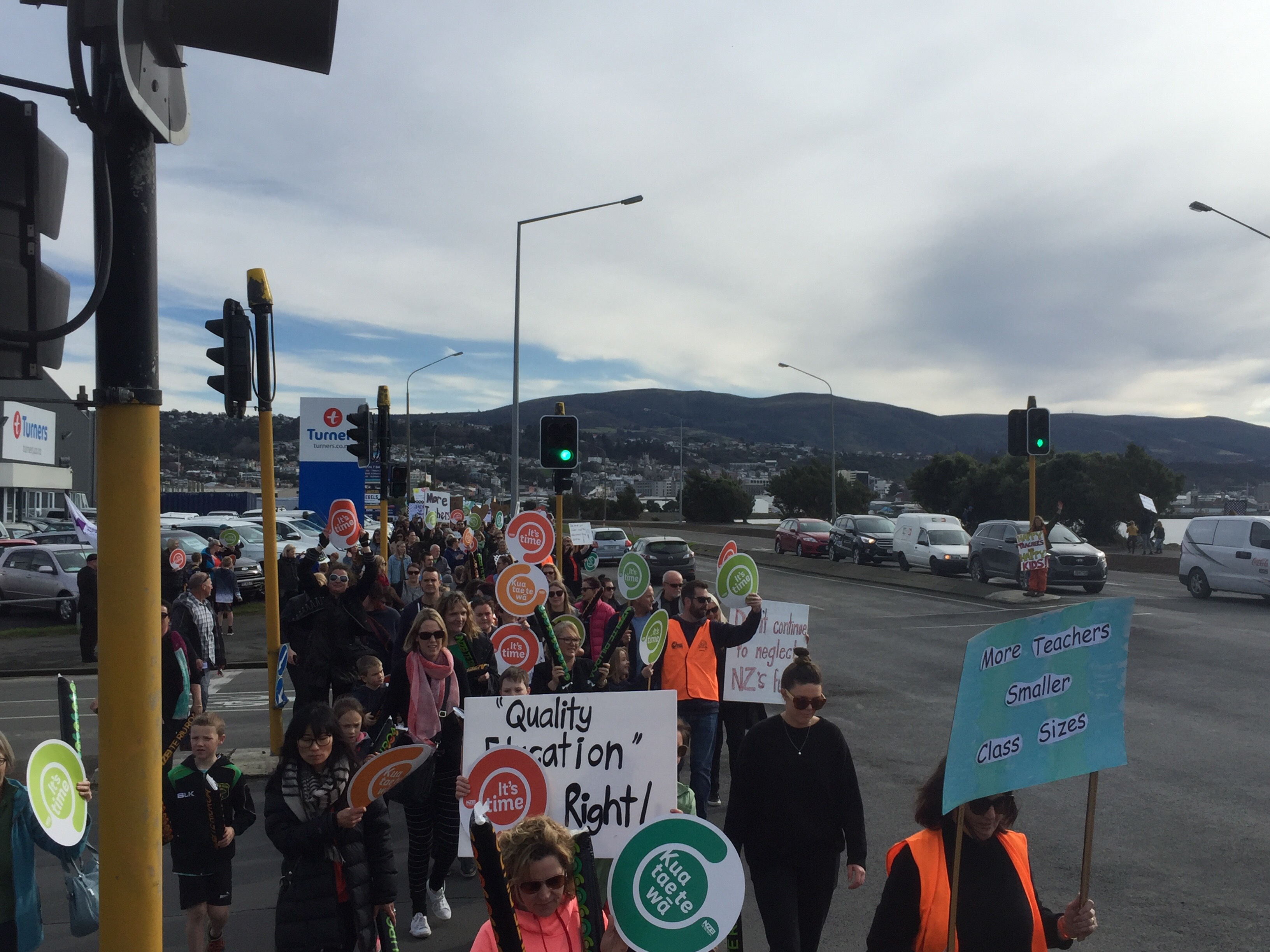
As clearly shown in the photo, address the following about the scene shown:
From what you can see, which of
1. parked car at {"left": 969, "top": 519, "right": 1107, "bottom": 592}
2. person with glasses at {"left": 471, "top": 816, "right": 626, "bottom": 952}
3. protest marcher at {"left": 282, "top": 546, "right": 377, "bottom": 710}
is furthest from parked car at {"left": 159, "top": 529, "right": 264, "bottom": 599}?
person with glasses at {"left": 471, "top": 816, "right": 626, "bottom": 952}

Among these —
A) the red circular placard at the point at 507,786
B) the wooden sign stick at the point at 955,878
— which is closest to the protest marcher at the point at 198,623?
the red circular placard at the point at 507,786

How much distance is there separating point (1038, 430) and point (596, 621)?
12743 millimetres

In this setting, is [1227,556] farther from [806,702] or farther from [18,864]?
[18,864]

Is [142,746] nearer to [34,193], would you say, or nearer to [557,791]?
[34,193]

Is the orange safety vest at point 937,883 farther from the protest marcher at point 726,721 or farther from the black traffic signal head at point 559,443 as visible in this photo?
the black traffic signal head at point 559,443

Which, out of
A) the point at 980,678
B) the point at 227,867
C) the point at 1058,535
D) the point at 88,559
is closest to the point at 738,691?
the point at 227,867

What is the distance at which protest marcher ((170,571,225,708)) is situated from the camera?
30.0 ft

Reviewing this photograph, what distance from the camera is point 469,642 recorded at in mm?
7043

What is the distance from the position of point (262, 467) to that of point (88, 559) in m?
7.36

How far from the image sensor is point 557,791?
465 centimetres

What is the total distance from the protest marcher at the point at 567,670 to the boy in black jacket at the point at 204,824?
2330 millimetres

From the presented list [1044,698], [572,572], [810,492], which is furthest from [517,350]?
[810,492]

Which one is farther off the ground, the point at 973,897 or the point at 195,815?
the point at 973,897

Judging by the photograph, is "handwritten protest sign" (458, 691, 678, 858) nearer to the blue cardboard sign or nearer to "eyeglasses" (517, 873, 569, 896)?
"eyeglasses" (517, 873, 569, 896)
